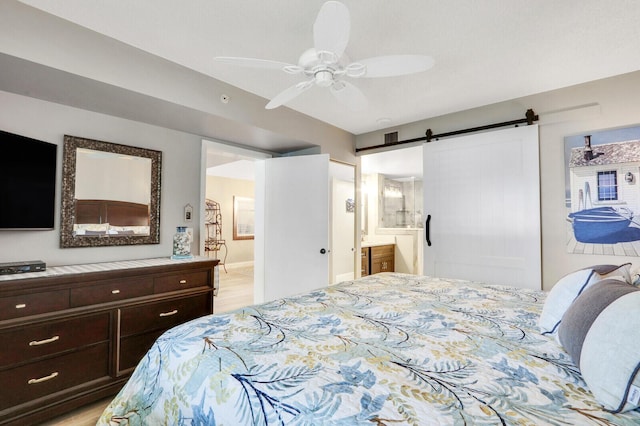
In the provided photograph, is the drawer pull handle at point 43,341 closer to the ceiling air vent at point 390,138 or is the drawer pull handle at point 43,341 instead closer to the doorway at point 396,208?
the ceiling air vent at point 390,138

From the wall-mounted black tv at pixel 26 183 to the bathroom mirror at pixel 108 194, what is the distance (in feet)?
0.40

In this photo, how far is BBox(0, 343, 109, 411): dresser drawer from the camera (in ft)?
5.69

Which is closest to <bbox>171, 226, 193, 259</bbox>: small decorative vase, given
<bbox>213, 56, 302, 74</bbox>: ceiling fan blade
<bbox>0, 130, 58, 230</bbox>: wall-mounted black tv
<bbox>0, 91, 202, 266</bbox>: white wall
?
<bbox>0, 91, 202, 266</bbox>: white wall

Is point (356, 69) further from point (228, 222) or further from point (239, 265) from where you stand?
point (239, 265)

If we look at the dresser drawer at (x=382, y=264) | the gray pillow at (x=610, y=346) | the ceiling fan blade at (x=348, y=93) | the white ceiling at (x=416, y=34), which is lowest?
the dresser drawer at (x=382, y=264)

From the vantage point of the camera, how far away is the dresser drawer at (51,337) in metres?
1.73

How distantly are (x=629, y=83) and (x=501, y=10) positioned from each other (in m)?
1.66

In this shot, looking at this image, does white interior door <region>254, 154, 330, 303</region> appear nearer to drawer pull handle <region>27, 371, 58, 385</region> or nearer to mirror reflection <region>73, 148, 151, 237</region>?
mirror reflection <region>73, 148, 151, 237</region>

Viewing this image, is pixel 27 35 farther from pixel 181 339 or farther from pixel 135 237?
pixel 181 339

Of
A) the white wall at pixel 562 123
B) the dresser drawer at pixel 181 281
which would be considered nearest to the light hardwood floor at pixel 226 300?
the dresser drawer at pixel 181 281

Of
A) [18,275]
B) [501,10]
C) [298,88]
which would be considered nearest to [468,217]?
[501,10]

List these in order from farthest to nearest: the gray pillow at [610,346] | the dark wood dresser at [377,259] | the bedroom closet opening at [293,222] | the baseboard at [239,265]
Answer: the baseboard at [239,265]
the dark wood dresser at [377,259]
the bedroom closet opening at [293,222]
the gray pillow at [610,346]

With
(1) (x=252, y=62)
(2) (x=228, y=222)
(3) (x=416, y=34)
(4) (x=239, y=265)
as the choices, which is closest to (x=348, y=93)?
(3) (x=416, y=34)

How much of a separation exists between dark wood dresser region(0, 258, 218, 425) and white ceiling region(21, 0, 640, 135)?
1607 mm
